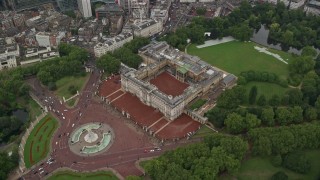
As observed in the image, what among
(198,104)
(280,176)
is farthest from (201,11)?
(280,176)

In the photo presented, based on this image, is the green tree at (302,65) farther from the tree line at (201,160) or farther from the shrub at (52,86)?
the shrub at (52,86)

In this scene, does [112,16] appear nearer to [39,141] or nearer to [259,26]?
[259,26]

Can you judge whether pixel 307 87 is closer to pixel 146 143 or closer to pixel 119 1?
pixel 146 143

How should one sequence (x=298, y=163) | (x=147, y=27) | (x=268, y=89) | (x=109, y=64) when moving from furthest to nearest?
(x=147, y=27) → (x=109, y=64) → (x=268, y=89) → (x=298, y=163)

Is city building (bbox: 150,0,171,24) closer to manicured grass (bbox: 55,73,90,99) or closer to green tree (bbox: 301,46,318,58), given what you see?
manicured grass (bbox: 55,73,90,99)

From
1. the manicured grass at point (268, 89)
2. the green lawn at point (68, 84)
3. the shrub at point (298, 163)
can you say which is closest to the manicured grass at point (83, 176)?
the green lawn at point (68, 84)

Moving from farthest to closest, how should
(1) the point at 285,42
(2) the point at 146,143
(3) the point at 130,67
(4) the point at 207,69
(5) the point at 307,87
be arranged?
(1) the point at 285,42, (3) the point at 130,67, (4) the point at 207,69, (5) the point at 307,87, (2) the point at 146,143

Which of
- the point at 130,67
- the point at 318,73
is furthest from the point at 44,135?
the point at 318,73

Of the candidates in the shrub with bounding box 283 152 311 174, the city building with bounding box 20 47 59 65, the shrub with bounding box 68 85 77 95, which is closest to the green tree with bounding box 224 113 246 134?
the shrub with bounding box 283 152 311 174
